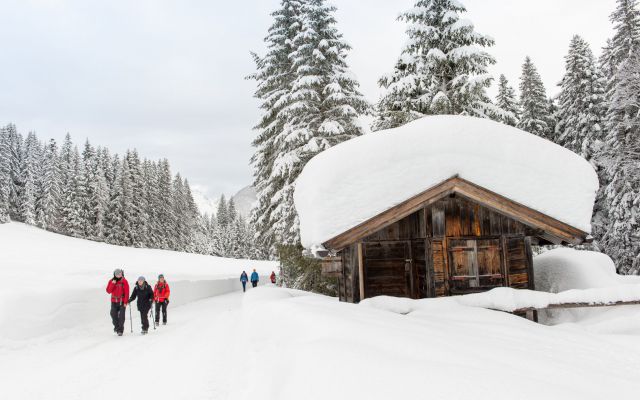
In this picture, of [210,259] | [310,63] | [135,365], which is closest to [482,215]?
[135,365]

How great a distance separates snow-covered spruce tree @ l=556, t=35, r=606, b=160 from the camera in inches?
990

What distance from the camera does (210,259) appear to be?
57.0m

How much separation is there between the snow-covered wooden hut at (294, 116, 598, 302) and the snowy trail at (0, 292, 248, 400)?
4043 millimetres

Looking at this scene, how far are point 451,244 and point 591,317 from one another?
3669 mm

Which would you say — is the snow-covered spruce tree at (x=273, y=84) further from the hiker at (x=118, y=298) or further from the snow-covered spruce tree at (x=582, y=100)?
the snow-covered spruce tree at (x=582, y=100)

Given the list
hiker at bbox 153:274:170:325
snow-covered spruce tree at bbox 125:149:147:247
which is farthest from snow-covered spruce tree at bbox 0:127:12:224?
hiker at bbox 153:274:170:325

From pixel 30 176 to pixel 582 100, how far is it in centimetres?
6721

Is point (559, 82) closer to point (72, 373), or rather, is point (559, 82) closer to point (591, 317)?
point (591, 317)

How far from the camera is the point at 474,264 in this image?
1208cm

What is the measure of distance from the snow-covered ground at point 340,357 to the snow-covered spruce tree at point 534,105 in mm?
22588

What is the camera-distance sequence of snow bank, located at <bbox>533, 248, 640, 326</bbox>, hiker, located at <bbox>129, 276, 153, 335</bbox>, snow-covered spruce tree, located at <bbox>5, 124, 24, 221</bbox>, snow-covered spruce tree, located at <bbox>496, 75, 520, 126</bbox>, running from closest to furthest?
snow bank, located at <bbox>533, 248, 640, 326</bbox> → hiker, located at <bbox>129, 276, 153, 335</bbox> → snow-covered spruce tree, located at <bbox>496, 75, 520, 126</bbox> → snow-covered spruce tree, located at <bbox>5, 124, 24, 221</bbox>

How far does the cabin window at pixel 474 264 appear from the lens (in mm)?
11977

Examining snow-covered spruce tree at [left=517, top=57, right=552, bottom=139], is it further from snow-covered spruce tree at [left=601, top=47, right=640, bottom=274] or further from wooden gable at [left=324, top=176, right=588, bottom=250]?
wooden gable at [left=324, top=176, right=588, bottom=250]

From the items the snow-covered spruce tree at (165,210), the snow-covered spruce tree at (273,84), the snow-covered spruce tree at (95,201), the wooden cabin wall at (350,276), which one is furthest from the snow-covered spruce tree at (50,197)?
the wooden cabin wall at (350,276)
